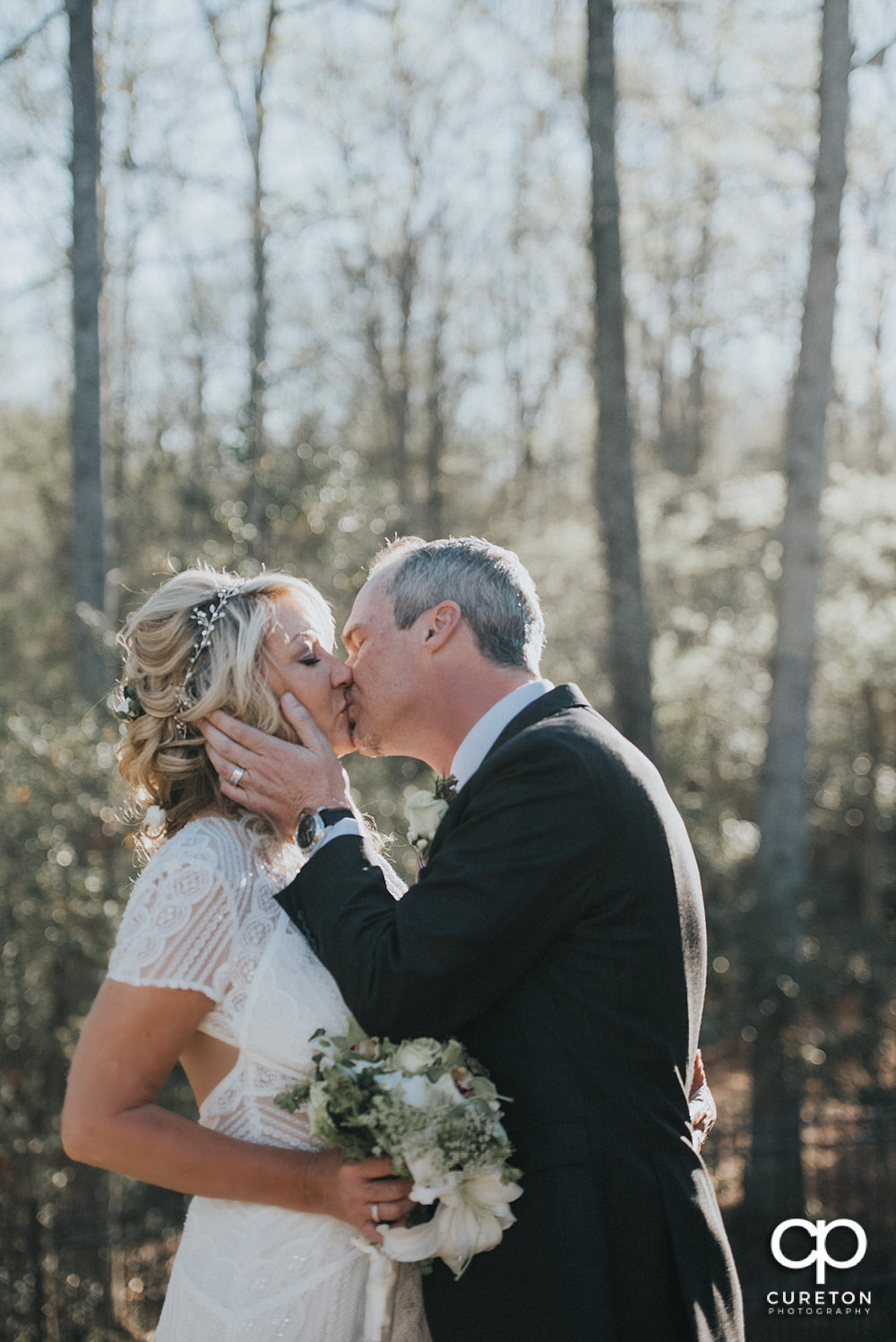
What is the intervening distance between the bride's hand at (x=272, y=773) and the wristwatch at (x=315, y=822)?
40 mm

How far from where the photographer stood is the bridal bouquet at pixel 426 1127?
1.98 metres

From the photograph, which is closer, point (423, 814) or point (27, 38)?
point (423, 814)

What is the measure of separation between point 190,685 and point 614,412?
20.5 ft

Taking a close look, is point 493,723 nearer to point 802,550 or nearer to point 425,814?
point 425,814

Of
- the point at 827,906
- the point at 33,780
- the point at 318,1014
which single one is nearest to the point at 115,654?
the point at 33,780

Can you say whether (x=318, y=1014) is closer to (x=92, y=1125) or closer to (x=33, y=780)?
(x=92, y=1125)

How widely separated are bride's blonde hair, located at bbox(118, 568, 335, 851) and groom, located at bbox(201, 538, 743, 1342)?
1.40ft

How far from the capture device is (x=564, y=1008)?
84.0 inches

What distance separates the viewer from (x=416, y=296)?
Answer: 16.5 m

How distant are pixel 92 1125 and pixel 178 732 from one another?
0.90m

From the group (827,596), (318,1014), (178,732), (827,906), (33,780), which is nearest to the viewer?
(318,1014)

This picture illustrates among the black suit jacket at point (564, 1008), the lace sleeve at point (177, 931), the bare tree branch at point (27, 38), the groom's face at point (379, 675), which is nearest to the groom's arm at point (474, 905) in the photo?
the black suit jacket at point (564, 1008)

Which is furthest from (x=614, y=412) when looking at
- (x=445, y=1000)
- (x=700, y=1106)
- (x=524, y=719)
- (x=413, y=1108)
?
(x=413, y=1108)

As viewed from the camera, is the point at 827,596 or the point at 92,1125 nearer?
the point at 92,1125
